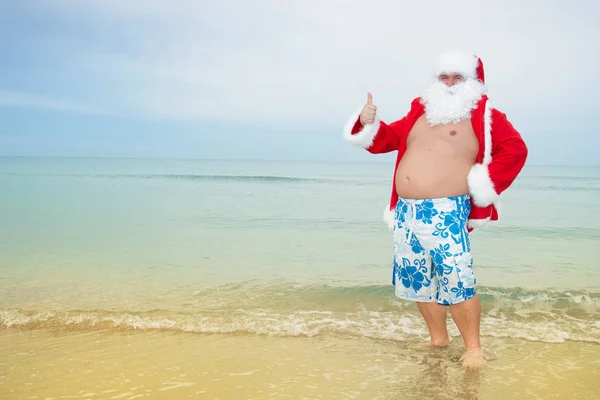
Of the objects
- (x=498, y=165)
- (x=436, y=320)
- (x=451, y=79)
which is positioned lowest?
(x=436, y=320)

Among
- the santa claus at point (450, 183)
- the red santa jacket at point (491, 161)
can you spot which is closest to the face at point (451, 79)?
the santa claus at point (450, 183)

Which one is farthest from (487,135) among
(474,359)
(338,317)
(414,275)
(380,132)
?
(338,317)

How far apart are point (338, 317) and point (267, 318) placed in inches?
23.1

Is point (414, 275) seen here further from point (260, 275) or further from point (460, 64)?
point (260, 275)

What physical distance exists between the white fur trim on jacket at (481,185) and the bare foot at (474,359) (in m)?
0.88

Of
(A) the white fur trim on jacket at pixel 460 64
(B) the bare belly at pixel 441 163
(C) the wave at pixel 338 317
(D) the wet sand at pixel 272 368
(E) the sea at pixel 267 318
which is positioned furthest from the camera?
(C) the wave at pixel 338 317

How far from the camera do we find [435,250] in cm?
308

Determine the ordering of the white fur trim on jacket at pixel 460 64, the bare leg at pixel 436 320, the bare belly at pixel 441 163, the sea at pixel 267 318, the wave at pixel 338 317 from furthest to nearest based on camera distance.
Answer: the wave at pixel 338 317 < the bare leg at pixel 436 320 < the white fur trim on jacket at pixel 460 64 < the bare belly at pixel 441 163 < the sea at pixel 267 318

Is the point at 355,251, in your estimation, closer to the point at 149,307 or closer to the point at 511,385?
the point at 149,307

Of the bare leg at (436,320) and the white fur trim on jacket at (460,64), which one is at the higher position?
the white fur trim on jacket at (460,64)

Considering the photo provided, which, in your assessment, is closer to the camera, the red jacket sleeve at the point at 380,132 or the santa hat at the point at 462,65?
the santa hat at the point at 462,65

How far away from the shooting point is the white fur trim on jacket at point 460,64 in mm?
3236

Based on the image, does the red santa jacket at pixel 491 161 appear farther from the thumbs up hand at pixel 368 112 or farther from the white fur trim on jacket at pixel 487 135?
the thumbs up hand at pixel 368 112

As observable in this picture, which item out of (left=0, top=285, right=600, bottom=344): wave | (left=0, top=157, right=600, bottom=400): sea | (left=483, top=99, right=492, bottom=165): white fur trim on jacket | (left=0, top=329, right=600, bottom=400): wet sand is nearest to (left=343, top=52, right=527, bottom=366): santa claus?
(left=483, top=99, right=492, bottom=165): white fur trim on jacket
